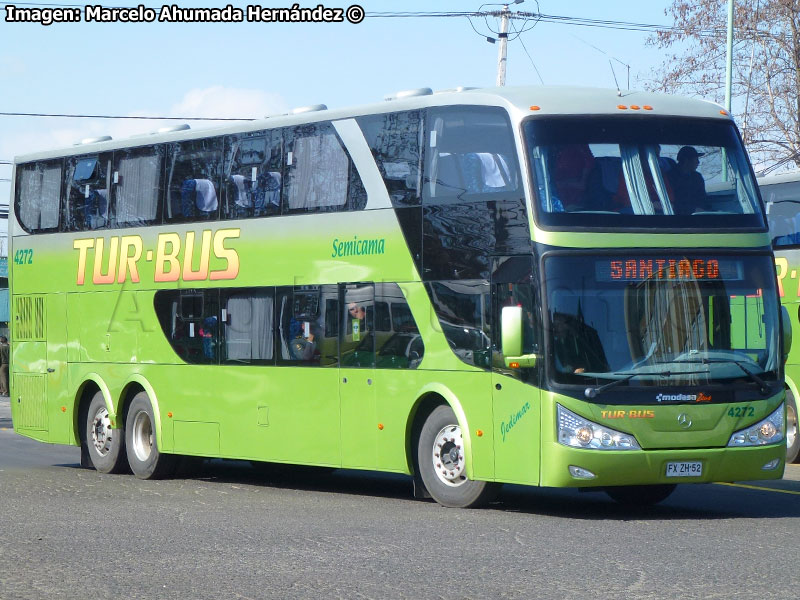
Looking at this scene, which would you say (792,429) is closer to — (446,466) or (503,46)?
(446,466)

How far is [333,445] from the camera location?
16.1m

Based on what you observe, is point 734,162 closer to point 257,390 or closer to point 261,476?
point 257,390

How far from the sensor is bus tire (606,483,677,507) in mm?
15219

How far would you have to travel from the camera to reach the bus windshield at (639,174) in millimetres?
13766

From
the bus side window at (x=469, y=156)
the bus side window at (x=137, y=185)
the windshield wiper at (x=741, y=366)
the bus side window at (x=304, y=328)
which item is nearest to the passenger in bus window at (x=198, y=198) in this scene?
the bus side window at (x=137, y=185)

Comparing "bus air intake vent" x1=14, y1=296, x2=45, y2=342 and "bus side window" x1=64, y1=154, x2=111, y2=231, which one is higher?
"bus side window" x1=64, y1=154, x2=111, y2=231

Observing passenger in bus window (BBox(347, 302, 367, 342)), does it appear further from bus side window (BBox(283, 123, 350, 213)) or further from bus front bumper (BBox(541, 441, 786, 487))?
bus front bumper (BBox(541, 441, 786, 487))

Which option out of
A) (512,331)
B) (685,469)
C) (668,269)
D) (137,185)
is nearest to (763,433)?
(685,469)

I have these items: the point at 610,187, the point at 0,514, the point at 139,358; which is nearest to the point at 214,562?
the point at 0,514

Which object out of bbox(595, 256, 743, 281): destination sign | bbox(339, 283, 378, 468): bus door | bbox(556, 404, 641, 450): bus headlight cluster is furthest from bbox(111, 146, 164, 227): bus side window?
bbox(556, 404, 641, 450): bus headlight cluster

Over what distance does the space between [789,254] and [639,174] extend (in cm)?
771

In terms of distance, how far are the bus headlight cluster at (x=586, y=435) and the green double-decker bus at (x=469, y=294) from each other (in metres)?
0.02

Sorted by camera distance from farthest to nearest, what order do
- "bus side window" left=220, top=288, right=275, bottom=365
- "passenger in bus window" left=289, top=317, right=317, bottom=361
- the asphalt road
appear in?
1. "bus side window" left=220, top=288, right=275, bottom=365
2. "passenger in bus window" left=289, top=317, right=317, bottom=361
3. the asphalt road

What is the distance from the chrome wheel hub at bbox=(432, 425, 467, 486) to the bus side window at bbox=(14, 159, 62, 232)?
7765 mm
